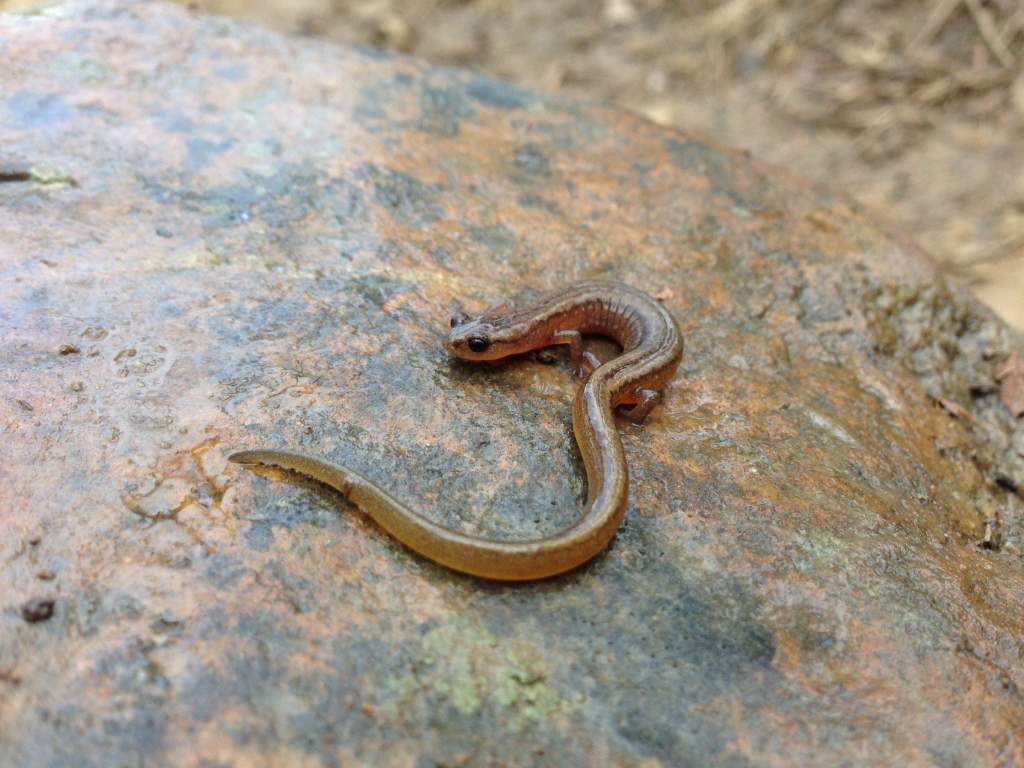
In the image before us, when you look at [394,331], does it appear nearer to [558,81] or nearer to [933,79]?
[558,81]

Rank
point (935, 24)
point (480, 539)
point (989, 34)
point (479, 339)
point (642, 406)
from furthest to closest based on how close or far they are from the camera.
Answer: point (935, 24)
point (989, 34)
point (642, 406)
point (479, 339)
point (480, 539)

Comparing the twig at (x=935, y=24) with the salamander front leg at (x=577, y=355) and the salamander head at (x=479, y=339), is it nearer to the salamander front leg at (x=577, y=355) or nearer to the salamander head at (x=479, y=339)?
the salamander front leg at (x=577, y=355)

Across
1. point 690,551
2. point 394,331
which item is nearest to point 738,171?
point 394,331

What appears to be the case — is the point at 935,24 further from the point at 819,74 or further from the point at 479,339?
the point at 479,339

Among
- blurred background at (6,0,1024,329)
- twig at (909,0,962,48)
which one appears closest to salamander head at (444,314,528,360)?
blurred background at (6,0,1024,329)

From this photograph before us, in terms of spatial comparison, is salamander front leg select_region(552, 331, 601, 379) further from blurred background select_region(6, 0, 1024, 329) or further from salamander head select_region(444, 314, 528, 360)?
blurred background select_region(6, 0, 1024, 329)

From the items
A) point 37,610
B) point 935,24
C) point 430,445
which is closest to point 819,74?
point 935,24

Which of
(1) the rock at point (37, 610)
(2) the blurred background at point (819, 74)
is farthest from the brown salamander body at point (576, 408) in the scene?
(2) the blurred background at point (819, 74)
